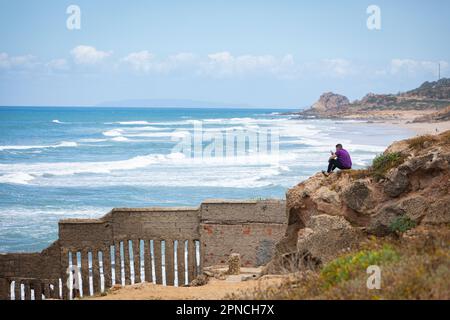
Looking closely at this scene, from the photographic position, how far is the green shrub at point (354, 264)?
1190cm

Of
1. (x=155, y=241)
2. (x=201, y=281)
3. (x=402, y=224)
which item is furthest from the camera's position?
(x=155, y=241)

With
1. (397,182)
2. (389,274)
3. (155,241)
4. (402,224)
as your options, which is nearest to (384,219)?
(402,224)

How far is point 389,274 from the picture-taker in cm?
1103

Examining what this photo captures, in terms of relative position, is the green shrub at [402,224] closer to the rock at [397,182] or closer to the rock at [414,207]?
the rock at [414,207]

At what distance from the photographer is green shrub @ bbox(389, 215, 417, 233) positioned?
1475 centimetres

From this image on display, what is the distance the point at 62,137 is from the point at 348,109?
3173 inches

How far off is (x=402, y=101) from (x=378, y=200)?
4966 inches

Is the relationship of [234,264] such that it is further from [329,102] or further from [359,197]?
[329,102]

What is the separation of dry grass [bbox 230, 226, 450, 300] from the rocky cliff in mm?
1153

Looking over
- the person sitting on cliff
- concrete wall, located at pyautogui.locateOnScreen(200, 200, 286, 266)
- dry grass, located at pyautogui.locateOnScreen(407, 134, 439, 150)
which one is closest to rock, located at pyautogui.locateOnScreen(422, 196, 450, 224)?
dry grass, located at pyautogui.locateOnScreen(407, 134, 439, 150)

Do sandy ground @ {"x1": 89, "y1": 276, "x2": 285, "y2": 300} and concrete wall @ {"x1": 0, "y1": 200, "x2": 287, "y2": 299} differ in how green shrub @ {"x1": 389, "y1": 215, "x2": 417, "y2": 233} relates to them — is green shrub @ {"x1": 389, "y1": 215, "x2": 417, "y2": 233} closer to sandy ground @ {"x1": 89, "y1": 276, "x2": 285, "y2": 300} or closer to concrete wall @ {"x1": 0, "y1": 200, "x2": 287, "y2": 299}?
sandy ground @ {"x1": 89, "y1": 276, "x2": 285, "y2": 300}

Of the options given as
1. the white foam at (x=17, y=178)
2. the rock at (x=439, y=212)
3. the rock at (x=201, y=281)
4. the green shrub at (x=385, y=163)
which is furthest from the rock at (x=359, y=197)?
the white foam at (x=17, y=178)

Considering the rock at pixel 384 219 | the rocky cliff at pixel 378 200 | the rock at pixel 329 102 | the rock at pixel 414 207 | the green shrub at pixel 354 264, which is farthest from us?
the rock at pixel 329 102
